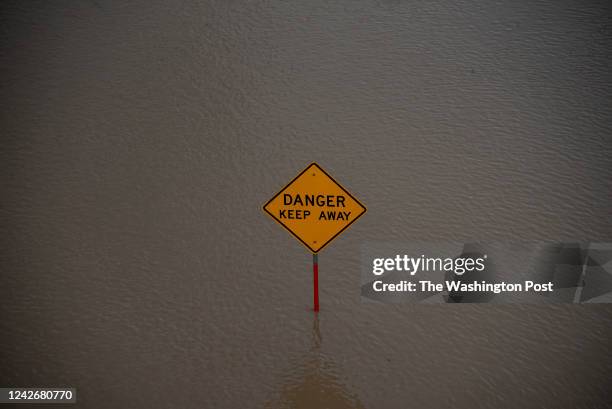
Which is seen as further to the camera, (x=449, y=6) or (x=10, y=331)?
(x=449, y=6)

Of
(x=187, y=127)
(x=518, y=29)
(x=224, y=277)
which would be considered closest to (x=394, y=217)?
(x=224, y=277)

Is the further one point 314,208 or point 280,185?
point 280,185

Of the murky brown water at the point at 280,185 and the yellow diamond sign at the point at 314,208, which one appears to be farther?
the yellow diamond sign at the point at 314,208

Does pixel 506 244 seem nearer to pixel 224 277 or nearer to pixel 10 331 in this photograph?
pixel 224 277

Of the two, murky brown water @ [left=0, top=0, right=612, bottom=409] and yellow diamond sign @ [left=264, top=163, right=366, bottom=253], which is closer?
murky brown water @ [left=0, top=0, right=612, bottom=409]
